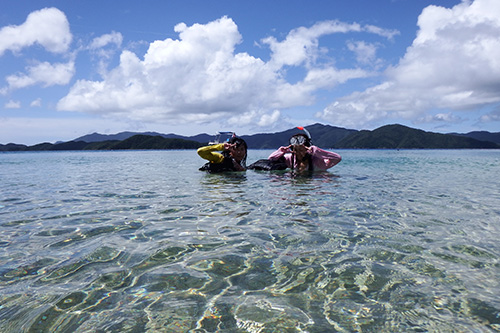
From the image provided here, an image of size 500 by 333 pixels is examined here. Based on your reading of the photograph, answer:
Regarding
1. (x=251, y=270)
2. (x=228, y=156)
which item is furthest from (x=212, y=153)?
(x=251, y=270)

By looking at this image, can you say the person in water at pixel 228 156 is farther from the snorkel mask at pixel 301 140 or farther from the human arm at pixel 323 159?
the human arm at pixel 323 159

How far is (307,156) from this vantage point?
18.1 metres

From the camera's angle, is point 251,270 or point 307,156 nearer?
point 251,270

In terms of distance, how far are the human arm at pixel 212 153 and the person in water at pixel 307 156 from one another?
15.5ft

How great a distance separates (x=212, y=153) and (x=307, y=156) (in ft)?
20.3

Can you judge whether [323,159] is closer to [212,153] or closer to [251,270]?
[212,153]

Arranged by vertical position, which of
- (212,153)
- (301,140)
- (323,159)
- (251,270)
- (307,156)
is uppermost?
(301,140)

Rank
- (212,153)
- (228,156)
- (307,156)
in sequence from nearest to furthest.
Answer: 1. (212,153)
2. (228,156)
3. (307,156)

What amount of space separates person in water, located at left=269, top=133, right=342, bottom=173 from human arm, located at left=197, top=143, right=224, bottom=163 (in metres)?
4.73

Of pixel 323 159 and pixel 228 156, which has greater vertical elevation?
pixel 228 156

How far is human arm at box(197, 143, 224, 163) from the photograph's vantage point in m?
15.8

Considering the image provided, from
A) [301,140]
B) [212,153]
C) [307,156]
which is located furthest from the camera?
[307,156]

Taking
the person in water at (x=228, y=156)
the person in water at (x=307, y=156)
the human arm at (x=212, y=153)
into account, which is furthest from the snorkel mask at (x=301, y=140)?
the human arm at (x=212, y=153)

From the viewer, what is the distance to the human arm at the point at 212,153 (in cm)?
1579
